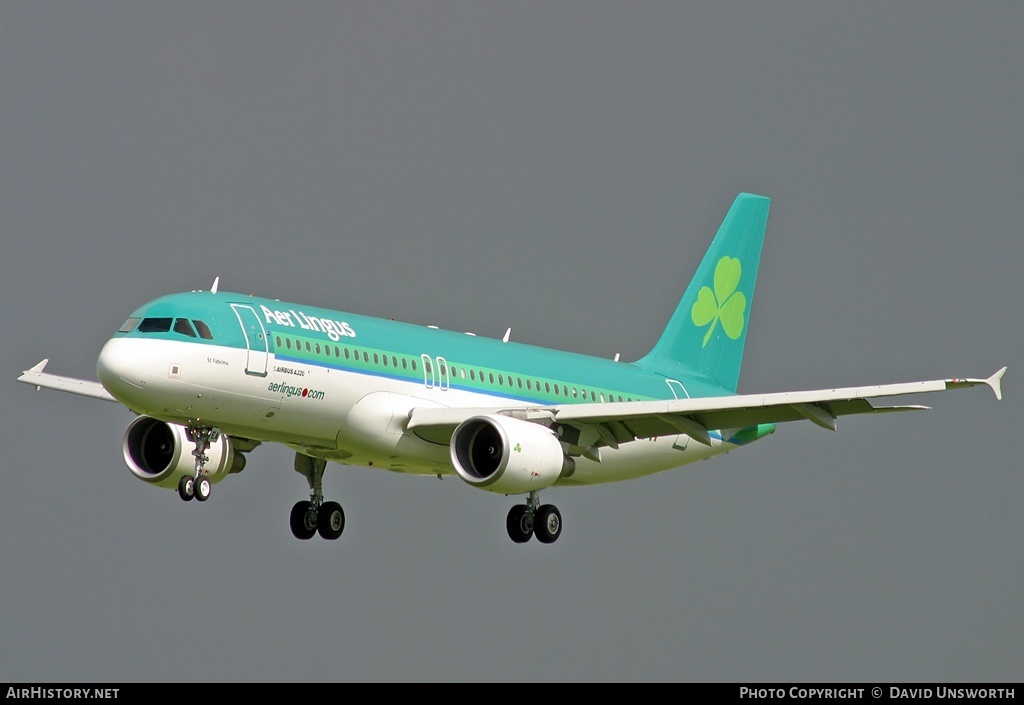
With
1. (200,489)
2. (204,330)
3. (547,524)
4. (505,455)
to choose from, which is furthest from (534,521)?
(204,330)

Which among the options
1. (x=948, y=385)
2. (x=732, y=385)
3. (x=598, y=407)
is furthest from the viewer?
(x=732, y=385)

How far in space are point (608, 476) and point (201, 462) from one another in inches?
467

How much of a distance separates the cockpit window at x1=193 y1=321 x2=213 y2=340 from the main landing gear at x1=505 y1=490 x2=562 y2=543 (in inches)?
392

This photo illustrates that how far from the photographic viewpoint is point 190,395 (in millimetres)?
35594

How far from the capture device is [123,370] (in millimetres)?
35062

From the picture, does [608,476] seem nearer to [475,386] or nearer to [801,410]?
[475,386]

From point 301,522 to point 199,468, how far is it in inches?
254

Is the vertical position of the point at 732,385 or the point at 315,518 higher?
the point at 732,385

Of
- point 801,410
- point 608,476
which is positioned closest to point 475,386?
point 608,476

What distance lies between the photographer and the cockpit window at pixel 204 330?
3597 cm

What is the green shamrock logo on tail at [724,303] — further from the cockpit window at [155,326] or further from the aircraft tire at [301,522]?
the cockpit window at [155,326]

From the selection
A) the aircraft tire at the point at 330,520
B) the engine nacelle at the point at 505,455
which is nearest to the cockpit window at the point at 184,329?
the engine nacelle at the point at 505,455

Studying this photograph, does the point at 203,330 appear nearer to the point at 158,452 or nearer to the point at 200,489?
the point at 200,489

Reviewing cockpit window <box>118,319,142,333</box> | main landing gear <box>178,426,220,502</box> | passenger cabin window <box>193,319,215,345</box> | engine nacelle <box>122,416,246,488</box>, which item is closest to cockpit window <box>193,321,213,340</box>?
passenger cabin window <box>193,319,215,345</box>
